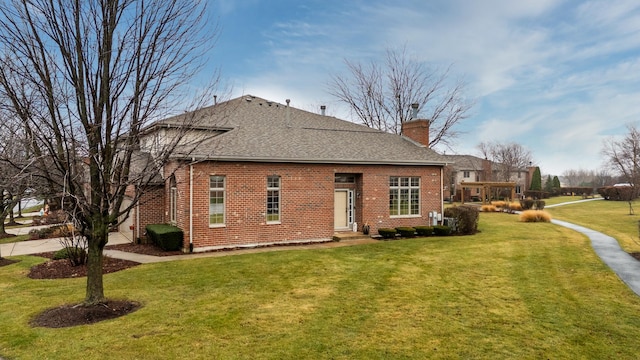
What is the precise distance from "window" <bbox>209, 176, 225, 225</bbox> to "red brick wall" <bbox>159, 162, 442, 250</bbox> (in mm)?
218

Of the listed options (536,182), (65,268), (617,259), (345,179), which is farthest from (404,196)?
(536,182)

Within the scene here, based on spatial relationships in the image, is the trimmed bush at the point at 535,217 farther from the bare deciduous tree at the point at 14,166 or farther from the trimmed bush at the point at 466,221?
the bare deciduous tree at the point at 14,166

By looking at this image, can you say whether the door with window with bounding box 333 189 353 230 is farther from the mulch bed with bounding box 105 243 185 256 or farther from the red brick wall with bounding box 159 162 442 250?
the mulch bed with bounding box 105 243 185 256

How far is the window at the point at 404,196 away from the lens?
18.0 meters

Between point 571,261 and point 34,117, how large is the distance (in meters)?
14.4

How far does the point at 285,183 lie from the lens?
15414mm

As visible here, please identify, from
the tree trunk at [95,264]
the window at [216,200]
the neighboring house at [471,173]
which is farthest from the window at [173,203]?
the neighboring house at [471,173]

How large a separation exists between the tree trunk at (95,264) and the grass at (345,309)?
905mm

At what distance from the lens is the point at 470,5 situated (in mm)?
14156

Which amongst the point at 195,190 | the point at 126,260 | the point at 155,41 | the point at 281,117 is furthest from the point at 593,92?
the point at 126,260

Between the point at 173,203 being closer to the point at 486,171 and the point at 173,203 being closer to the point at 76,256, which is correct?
the point at 76,256

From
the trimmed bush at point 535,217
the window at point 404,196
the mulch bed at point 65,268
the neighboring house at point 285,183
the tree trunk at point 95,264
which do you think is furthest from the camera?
the trimmed bush at point 535,217

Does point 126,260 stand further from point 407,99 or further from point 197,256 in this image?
point 407,99

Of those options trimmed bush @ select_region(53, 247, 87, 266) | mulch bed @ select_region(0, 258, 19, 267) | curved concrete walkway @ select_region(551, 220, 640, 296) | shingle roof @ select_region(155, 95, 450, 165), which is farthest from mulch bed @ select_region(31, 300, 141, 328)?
curved concrete walkway @ select_region(551, 220, 640, 296)
